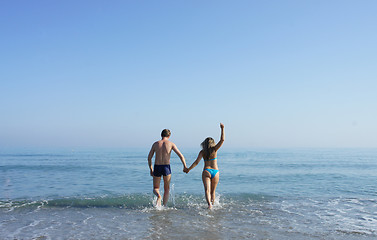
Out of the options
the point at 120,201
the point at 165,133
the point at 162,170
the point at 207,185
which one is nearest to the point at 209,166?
the point at 207,185

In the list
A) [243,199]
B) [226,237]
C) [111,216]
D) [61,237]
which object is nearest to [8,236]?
[61,237]

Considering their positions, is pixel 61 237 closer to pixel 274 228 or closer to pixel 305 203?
pixel 274 228

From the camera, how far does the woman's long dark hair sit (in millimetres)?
7641

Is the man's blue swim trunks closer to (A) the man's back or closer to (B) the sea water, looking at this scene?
(A) the man's back

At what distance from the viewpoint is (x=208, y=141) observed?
25.3 ft

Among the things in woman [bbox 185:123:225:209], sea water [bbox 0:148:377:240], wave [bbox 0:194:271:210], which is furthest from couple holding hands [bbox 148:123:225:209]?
wave [bbox 0:194:271:210]

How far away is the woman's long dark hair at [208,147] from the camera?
7641 mm

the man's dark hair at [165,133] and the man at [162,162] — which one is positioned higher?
the man's dark hair at [165,133]

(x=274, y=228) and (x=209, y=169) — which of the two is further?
(x=209, y=169)

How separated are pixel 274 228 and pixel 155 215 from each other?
2.76 meters

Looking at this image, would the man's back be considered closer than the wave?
Yes

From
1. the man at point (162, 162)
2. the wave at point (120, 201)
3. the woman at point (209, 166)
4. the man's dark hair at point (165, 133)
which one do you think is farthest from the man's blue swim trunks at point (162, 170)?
the wave at point (120, 201)

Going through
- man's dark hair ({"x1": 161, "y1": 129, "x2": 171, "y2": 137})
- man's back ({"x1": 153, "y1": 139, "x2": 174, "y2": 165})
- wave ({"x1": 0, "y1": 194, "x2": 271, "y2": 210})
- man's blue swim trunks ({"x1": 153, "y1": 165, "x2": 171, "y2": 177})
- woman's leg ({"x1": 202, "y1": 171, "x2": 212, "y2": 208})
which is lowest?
wave ({"x1": 0, "y1": 194, "x2": 271, "y2": 210})

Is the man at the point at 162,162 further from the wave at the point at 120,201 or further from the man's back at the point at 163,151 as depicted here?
the wave at the point at 120,201
